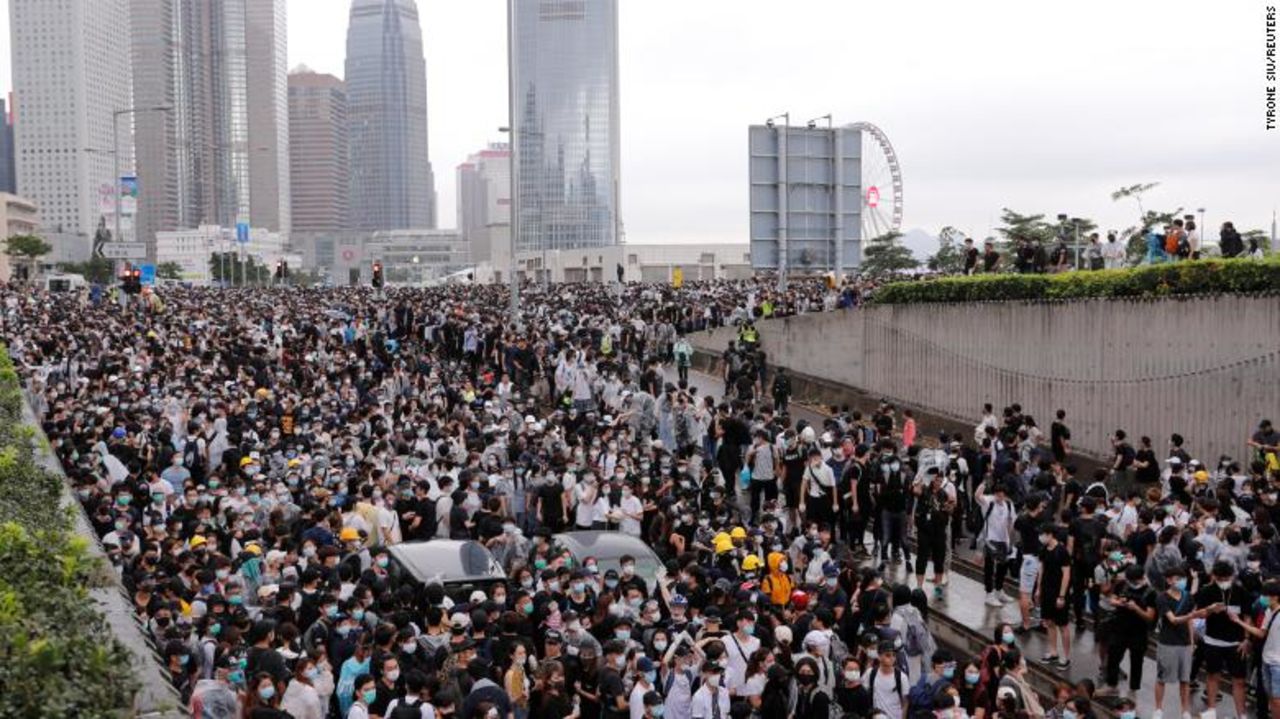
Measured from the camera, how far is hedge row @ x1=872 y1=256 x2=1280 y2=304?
1708 cm

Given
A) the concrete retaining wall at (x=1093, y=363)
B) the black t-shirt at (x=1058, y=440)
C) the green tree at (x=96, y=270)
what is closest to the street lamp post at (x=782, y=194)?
the concrete retaining wall at (x=1093, y=363)

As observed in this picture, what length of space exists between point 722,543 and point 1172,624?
415cm

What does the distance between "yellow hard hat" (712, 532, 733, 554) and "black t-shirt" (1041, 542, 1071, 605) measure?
294cm

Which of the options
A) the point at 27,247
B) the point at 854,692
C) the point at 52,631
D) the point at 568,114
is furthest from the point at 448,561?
the point at 568,114

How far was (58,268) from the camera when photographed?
137875mm

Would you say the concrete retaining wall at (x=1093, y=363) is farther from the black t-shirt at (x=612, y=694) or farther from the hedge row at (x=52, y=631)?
the hedge row at (x=52, y=631)

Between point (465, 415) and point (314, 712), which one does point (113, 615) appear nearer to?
point (314, 712)

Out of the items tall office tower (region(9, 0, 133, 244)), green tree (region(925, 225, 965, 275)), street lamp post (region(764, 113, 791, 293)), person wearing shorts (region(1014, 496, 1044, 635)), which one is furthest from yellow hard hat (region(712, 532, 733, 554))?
tall office tower (region(9, 0, 133, 244))

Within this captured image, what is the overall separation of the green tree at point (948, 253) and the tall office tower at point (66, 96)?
4937 inches

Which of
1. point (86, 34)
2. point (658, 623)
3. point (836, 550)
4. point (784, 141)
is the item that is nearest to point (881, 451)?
point (836, 550)

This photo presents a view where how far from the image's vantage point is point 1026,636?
12.5 meters

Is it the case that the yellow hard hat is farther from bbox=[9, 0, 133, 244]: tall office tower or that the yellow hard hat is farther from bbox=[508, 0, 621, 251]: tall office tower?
bbox=[9, 0, 133, 244]: tall office tower

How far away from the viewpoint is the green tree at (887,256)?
7700 centimetres

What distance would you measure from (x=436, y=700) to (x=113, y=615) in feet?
8.74
